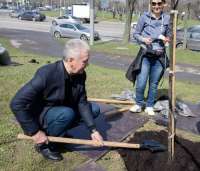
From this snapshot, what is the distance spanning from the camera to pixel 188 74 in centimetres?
1284

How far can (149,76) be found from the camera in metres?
5.88

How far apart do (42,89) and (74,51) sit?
0.50 meters

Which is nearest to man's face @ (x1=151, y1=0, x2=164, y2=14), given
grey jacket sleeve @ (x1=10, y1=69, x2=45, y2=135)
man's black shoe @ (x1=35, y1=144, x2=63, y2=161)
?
grey jacket sleeve @ (x1=10, y1=69, x2=45, y2=135)

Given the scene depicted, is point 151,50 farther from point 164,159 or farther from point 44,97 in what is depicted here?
point 44,97

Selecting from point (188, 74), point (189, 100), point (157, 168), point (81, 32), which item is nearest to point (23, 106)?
point (157, 168)

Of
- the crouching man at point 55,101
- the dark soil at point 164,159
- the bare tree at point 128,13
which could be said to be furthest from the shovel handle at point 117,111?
the bare tree at point 128,13

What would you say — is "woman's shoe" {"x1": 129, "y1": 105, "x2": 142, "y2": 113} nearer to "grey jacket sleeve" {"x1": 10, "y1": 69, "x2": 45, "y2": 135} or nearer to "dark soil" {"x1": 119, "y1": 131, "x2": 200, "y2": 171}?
"dark soil" {"x1": 119, "y1": 131, "x2": 200, "y2": 171}

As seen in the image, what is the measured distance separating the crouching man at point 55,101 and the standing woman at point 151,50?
1772 mm

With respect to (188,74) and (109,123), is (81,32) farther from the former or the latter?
(109,123)

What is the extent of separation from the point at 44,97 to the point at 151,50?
227 cm

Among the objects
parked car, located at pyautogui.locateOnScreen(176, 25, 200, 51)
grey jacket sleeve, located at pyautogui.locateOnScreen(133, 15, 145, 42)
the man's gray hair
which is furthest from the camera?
parked car, located at pyautogui.locateOnScreen(176, 25, 200, 51)

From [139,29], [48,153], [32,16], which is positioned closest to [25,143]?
[48,153]

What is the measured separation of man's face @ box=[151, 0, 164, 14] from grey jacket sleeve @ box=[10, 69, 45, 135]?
2341 mm

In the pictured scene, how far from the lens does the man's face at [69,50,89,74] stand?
3477 millimetres
